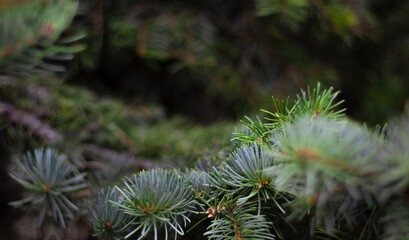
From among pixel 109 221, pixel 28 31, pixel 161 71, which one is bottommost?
pixel 109 221

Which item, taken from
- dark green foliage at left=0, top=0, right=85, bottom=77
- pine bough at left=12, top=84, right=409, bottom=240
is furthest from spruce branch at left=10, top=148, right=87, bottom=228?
dark green foliage at left=0, top=0, right=85, bottom=77

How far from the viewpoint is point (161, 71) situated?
0.77m

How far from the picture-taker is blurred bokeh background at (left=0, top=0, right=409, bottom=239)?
0.43 metres

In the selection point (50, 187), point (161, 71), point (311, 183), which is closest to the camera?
point (311, 183)

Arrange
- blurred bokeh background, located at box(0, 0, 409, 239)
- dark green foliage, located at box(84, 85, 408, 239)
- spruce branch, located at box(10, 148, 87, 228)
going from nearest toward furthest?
dark green foliage, located at box(84, 85, 408, 239), spruce branch, located at box(10, 148, 87, 228), blurred bokeh background, located at box(0, 0, 409, 239)

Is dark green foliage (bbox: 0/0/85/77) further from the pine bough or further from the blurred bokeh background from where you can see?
the pine bough

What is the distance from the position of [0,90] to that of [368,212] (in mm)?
471

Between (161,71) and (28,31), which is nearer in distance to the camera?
(28,31)

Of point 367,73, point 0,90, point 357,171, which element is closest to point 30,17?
point 0,90

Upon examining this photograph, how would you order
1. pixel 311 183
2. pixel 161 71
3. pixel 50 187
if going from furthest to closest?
1. pixel 161 71
2. pixel 50 187
3. pixel 311 183

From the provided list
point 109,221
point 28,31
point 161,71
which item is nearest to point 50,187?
point 109,221

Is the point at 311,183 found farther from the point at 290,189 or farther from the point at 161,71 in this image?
the point at 161,71

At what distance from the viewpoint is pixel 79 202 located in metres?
0.34

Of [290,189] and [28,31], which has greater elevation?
[28,31]
